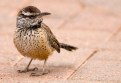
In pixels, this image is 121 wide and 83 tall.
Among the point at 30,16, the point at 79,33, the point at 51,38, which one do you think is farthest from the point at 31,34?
the point at 79,33

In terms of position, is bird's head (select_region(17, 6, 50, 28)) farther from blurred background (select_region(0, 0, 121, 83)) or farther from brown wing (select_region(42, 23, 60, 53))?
blurred background (select_region(0, 0, 121, 83))

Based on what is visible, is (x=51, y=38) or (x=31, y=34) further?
(x=51, y=38)

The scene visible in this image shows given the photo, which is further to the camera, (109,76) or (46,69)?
(46,69)

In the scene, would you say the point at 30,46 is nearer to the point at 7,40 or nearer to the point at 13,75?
the point at 13,75

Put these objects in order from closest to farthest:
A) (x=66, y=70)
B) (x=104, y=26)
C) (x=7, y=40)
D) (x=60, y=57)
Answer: (x=66, y=70), (x=60, y=57), (x=7, y=40), (x=104, y=26)

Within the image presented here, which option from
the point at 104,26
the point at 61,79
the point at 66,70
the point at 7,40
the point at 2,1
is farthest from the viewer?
the point at 2,1

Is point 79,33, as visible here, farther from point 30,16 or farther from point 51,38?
point 30,16

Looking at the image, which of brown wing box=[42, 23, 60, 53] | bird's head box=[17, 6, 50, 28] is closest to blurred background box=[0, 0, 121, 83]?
brown wing box=[42, 23, 60, 53]

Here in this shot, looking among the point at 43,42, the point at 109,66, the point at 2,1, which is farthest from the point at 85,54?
the point at 2,1

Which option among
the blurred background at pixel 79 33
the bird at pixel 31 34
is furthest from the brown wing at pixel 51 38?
the blurred background at pixel 79 33
